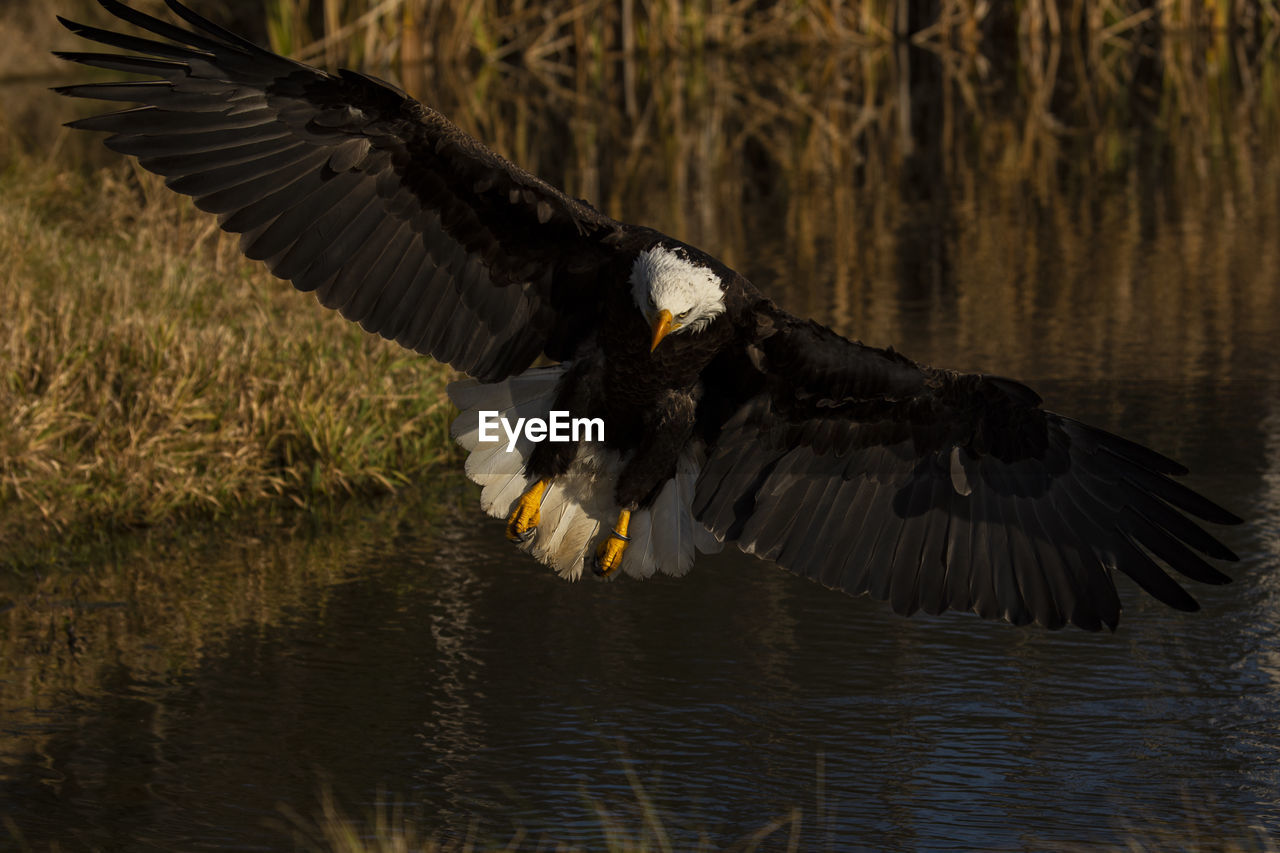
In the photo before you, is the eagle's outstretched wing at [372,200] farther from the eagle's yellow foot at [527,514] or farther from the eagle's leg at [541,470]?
the eagle's yellow foot at [527,514]

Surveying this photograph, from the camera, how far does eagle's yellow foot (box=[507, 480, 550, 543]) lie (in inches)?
194

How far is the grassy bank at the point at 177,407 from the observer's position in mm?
6262

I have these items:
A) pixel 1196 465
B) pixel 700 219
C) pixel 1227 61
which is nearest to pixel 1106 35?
pixel 1227 61

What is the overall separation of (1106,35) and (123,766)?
16417 mm

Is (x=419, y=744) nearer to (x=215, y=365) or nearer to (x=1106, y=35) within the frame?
(x=215, y=365)

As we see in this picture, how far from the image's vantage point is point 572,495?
5023 millimetres

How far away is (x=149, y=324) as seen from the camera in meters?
6.65

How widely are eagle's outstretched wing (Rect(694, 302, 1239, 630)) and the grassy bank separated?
2.14 meters

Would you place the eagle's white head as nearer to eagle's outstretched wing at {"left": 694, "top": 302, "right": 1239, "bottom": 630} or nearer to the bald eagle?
the bald eagle

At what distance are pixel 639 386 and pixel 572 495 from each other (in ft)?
1.48

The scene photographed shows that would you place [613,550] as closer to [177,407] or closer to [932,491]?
[932,491]

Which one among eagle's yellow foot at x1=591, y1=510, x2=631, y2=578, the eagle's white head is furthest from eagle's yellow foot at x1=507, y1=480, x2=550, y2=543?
the eagle's white head

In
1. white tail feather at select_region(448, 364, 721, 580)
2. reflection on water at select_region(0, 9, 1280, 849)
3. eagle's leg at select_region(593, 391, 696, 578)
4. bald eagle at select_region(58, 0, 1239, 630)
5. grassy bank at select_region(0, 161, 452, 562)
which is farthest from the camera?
grassy bank at select_region(0, 161, 452, 562)

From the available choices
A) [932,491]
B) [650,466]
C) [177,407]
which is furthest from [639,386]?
[177,407]
